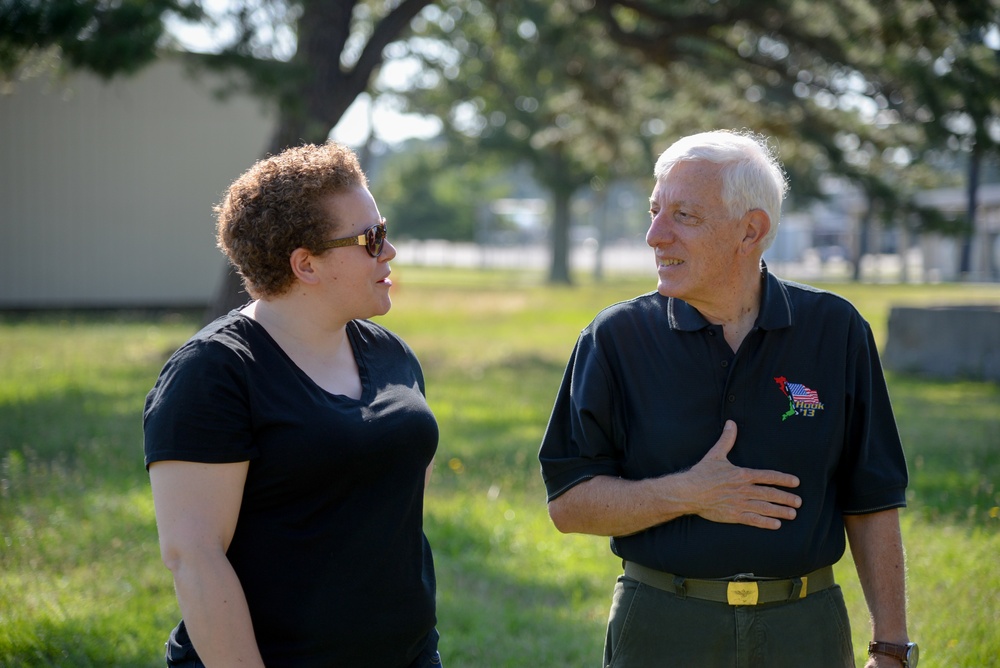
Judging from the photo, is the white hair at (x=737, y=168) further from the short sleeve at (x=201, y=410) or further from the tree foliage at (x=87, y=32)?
the tree foliage at (x=87, y=32)

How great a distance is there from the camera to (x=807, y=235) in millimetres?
62406

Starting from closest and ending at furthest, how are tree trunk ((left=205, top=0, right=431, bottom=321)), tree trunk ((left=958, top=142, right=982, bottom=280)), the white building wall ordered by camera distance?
1. tree trunk ((left=205, top=0, right=431, bottom=321))
2. tree trunk ((left=958, top=142, right=982, bottom=280))
3. the white building wall

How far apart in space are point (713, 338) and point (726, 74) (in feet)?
47.9

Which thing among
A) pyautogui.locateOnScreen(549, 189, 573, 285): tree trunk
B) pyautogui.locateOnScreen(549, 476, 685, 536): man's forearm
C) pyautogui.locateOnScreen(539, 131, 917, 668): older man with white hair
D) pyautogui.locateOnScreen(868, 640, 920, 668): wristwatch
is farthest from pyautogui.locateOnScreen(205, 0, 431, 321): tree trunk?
pyautogui.locateOnScreen(549, 189, 573, 285): tree trunk

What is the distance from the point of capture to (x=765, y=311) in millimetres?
2900

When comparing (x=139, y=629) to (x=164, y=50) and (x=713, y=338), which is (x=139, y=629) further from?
(x=164, y=50)

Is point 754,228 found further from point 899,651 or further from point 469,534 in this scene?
point 469,534

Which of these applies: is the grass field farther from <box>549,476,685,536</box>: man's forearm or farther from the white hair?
the white hair

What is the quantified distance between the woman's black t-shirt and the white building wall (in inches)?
722

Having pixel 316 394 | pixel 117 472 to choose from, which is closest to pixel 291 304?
pixel 316 394

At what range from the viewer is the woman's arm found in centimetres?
237

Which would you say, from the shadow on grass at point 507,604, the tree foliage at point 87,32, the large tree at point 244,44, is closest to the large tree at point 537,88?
the large tree at point 244,44

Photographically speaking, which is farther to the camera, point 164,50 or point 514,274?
point 514,274

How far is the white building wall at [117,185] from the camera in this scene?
67.5 ft
